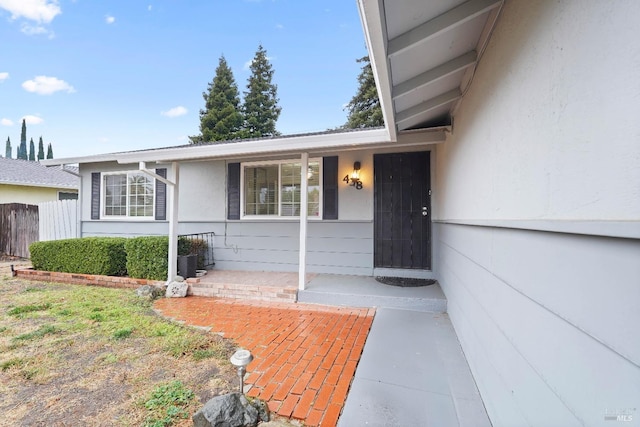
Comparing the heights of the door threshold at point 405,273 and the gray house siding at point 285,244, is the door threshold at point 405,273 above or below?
below

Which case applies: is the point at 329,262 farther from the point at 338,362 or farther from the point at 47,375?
the point at 47,375

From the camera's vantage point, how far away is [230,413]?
1802mm

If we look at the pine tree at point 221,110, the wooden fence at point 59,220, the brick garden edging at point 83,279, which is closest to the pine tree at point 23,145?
the pine tree at point 221,110

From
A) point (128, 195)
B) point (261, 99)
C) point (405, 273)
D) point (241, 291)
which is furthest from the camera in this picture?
point (261, 99)

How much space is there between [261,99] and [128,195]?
14616mm

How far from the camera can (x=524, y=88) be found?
1.37 meters

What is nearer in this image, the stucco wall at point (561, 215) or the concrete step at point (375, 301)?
the stucco wall at point (561, 215)

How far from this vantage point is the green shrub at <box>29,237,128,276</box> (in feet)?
19.3

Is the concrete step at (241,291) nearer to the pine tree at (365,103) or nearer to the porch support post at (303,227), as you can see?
the porch support post at (303,227)

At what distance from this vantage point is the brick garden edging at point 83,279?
551cm

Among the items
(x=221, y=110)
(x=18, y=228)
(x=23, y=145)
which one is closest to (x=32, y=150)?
(x=23, y=145)

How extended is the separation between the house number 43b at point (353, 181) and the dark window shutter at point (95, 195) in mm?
6781

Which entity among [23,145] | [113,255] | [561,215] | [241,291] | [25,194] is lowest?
[241,291]

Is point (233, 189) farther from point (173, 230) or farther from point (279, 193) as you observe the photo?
point (173, 230)
